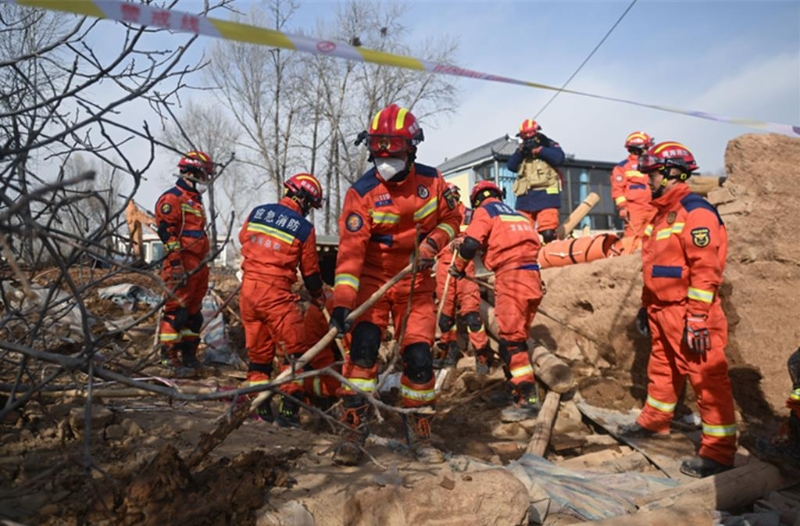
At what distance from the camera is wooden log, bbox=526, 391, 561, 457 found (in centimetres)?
443

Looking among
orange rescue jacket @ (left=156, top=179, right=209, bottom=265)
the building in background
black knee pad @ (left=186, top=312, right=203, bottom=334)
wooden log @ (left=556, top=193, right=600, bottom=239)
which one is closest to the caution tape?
orange rescue jacket @ (left=156, top=179, right=209, bottom=265)

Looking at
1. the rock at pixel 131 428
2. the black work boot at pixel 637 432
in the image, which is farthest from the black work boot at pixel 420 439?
the black work boot at pixel 637 432

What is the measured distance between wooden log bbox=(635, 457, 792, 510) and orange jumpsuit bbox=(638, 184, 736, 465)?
9.5 inches

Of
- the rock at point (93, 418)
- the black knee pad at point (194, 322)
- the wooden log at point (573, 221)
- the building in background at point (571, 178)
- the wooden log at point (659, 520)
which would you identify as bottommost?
the wooden log at point (659, 520)

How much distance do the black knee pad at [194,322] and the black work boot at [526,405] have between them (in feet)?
11.7

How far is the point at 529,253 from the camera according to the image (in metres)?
5.57

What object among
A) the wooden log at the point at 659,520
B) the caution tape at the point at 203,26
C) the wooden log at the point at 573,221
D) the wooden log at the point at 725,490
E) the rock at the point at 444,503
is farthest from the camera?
the wooden log at the point at 573,221

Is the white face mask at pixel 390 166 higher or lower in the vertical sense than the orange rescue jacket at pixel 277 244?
higher

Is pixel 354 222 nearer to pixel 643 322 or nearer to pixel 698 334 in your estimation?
pixel 698 334

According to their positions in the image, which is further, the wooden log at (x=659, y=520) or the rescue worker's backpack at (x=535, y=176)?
the rescue worker's backpack at (x=535, y=176)

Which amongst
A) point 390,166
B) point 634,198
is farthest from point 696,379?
point 634,198

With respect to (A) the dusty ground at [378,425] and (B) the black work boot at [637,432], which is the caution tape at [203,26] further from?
(B) the black work boot at [637,432]

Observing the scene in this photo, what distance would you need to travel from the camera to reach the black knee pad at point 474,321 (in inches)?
259

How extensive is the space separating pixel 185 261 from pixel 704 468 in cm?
532
